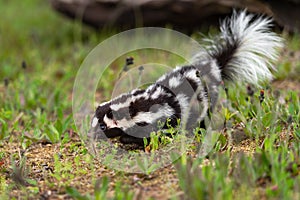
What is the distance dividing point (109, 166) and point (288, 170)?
128 centimetres

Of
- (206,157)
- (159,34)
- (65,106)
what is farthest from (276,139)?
(159,34)

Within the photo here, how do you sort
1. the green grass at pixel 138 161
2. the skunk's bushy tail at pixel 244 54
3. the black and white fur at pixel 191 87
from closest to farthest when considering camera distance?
the green grass at pixel 138 161, the black and white fur at pixel 191 87, the skunk's bushy tail at pixel 244 54

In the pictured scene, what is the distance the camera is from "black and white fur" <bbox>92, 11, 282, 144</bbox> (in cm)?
419

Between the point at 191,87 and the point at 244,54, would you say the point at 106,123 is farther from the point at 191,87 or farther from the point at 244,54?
the point at 244,54

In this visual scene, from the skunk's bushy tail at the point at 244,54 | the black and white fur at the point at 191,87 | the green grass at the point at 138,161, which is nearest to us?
the green grass at the point at 138,161

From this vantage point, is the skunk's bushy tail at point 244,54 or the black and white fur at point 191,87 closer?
the black and white fur at point 191,87

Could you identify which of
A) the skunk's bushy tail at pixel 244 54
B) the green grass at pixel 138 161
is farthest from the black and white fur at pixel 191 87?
the green grass at pixel 138 161

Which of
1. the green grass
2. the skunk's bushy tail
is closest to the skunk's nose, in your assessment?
the green grass

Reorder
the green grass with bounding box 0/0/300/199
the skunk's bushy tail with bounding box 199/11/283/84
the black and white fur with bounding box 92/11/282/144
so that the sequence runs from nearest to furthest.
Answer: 1. the green grass with bounding box 0/0/300/199
2. the black and white fur with bounding box 92/11/282/144
3. the skunk's bushy tail with bounding box 199/11/283/84

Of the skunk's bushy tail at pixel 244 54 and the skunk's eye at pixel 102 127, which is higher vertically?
the skunk's bushy tail at pixel 244 54

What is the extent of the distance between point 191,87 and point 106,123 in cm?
82

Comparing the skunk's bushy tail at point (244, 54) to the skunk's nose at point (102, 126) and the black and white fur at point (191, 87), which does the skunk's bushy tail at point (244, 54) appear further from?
the skunk's nose at point (102, 126)

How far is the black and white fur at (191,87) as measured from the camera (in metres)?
4.19

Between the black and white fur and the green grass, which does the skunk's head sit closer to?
the black and white fur
